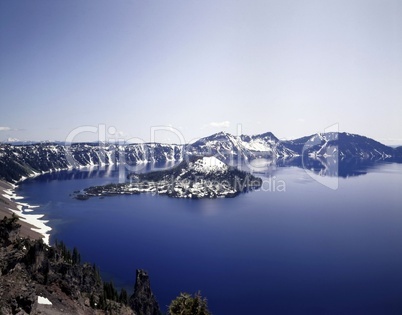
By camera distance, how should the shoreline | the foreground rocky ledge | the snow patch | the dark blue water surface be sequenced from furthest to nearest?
1. the shoreline
2. the dark blue water surface
3. the snow patch
4. the foreground rocky ledge

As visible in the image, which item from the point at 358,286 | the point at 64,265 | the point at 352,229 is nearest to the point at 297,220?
the point at 352,229

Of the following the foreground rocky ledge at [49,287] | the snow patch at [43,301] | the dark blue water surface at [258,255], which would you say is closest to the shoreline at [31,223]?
the dark blue water surface at [258,255]

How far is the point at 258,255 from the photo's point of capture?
411ft

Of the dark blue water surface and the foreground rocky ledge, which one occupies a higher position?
the foreground rocky ledge

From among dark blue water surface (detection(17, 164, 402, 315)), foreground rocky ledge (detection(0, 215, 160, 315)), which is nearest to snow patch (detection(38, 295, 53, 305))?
foreground rocky ledge (detection(0, 215, 160, 315))

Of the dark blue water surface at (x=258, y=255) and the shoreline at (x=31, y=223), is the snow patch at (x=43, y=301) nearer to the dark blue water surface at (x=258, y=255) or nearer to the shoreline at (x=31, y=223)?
the dark blue water surface at (x=258, y=255)

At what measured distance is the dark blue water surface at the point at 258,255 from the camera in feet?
300

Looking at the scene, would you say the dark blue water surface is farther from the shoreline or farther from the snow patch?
the snow patch

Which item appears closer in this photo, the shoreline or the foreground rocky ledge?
the foreground rocky ledge

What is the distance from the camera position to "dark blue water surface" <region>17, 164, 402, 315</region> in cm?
9138

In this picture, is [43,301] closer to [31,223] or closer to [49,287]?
[49,287]

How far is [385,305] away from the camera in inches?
3403

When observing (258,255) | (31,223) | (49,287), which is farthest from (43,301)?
(31,223)

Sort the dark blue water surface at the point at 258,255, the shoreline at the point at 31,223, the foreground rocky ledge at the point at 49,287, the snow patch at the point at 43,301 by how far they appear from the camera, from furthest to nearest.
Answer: the shoreline at the point at 31,223 < the dark blue water surface at the point at 258,255 < the snow patch at the point at 43,301 < the foreground rocky ledge at the point at 49,287
